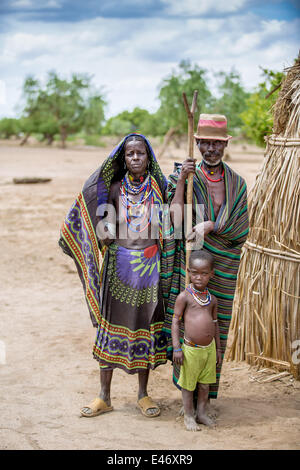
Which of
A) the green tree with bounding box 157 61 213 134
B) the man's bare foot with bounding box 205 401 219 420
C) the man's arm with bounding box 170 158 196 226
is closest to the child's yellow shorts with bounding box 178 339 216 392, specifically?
the man's bare foot with bounding box 205 401 219 420

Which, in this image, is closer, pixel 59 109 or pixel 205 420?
pixel 205 420

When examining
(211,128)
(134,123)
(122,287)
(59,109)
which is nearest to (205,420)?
(122,287)

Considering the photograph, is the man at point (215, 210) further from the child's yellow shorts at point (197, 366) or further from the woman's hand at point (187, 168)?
the child's yellow shorts at point (197, 366)

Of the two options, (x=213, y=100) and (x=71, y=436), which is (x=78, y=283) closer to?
(x=71, y=436)

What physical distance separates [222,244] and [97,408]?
127 centimetres

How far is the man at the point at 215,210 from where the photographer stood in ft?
9.64

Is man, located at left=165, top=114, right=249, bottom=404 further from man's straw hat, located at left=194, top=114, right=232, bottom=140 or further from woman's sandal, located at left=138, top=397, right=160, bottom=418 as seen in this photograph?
woman's sandal, located at left=138, top=397, right=160, bottom=418

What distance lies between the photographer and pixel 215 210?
3.04 m

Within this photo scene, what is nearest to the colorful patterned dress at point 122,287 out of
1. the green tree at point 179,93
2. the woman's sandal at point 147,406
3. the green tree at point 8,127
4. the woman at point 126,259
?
the woman at point 126,259

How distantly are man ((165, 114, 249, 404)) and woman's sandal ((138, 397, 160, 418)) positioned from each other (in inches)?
10.5

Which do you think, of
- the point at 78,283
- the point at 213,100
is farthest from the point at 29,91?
the point at 78,283

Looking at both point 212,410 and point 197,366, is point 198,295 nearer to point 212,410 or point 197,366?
point 197,366

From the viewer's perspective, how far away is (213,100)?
974 inches

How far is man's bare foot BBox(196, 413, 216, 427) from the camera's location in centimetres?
301
